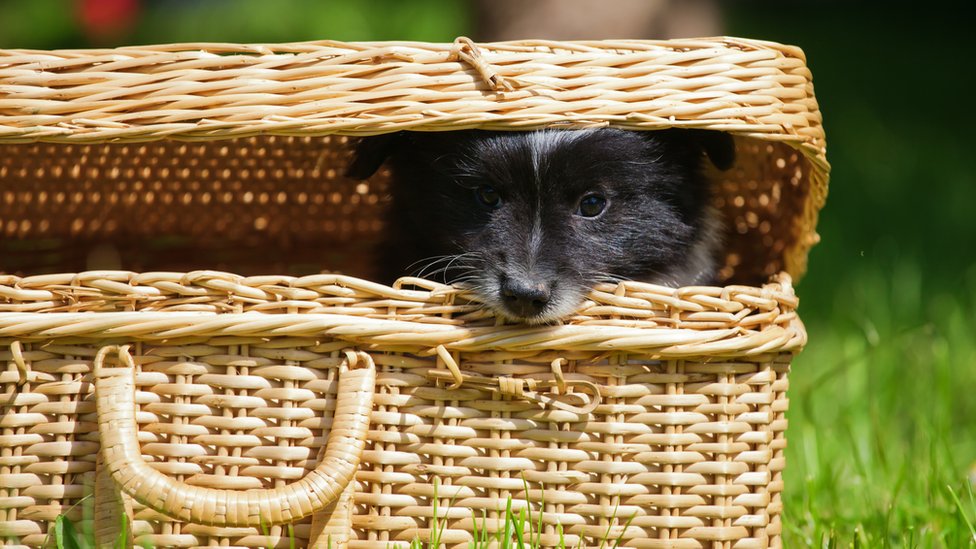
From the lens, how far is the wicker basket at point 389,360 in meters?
2.14

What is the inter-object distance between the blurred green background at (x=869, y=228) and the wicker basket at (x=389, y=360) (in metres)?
0.62

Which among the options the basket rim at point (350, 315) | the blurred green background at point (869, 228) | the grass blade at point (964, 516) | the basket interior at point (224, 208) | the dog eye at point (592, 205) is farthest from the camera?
the basket interior at point (224, 208)

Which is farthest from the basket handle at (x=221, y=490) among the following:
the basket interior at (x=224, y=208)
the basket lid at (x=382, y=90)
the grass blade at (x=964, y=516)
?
the grass blade at (x=964, y=516)

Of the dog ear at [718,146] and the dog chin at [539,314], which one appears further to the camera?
the dog ear at [718,146]

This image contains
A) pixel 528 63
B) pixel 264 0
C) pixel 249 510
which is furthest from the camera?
pixel 264 0

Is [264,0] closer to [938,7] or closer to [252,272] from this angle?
[252,272]

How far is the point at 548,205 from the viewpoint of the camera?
8.41 ft

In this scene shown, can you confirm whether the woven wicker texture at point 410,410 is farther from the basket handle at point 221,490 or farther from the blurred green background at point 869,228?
the blurred green background at point 869,228

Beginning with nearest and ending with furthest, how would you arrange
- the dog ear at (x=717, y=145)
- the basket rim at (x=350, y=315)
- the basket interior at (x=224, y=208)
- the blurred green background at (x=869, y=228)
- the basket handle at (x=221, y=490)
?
the basket handle at (x=221, y=490) → the basket rim at (x=350, y=315) → the dog ear at (x=717, y=145) → the blurred green background at (x=869, y=228) → the basket interior at (x=224, y=208)

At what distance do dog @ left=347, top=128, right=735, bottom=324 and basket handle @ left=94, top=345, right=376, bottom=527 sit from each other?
0.41 meters

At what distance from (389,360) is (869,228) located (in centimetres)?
428

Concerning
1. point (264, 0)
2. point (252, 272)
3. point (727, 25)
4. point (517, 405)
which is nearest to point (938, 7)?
point (727, 25)

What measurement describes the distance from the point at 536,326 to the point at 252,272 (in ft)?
5.82

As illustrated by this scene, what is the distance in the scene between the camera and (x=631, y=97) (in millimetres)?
2160
